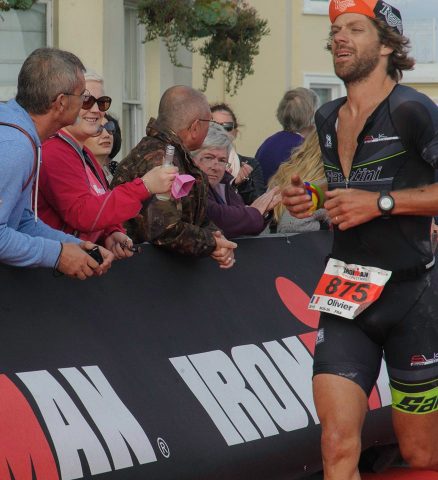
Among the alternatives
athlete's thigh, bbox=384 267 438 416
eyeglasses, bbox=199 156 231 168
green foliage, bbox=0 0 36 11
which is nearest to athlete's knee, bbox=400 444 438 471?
athlete's thigh, bbox=384 267 438 416

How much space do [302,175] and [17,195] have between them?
3164 mm

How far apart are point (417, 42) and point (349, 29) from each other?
74.9 ft

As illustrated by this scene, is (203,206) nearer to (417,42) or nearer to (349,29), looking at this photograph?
(349,29)

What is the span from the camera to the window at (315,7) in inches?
867

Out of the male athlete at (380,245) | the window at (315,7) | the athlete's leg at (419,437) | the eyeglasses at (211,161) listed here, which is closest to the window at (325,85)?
the window at (315,7)

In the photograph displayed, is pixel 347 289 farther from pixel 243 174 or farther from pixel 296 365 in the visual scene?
pixel 243 174

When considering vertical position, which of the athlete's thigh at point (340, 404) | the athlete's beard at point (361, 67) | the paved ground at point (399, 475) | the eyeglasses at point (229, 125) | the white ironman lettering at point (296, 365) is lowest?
the paved ground at point (399, 475)

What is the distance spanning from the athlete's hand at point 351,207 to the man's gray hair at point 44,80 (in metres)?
1.39

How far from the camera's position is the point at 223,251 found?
22.5ft

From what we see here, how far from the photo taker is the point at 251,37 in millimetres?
15609

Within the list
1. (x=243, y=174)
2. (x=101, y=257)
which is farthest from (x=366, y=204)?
(x=243, y=174)

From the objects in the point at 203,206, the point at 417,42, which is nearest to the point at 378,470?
the point at 203,206

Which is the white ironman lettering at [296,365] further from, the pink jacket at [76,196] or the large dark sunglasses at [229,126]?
the large dark sunglasses at [229,126]

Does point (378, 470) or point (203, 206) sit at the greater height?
point (203, 206)
